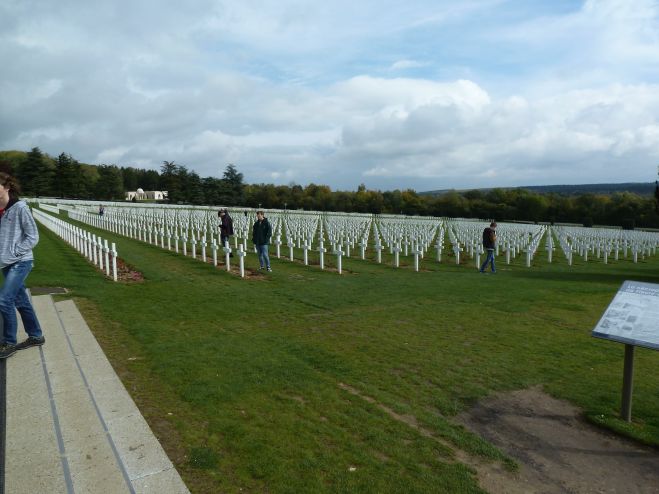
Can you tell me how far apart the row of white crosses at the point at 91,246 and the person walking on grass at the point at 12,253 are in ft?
20.7

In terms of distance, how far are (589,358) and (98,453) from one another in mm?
6316

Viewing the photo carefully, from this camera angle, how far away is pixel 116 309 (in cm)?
839

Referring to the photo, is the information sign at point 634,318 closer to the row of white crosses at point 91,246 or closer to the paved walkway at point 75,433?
the paved walkway at point 75,433

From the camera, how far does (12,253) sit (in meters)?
5.18

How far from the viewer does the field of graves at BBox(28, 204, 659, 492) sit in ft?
12.0

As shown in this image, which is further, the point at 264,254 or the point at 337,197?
the point at 337,197

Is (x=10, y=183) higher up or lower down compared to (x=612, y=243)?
higher up

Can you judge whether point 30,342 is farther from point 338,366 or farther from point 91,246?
point 91,246

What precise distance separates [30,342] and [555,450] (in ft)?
18.9

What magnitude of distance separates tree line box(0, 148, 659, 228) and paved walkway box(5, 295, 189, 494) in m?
53.6

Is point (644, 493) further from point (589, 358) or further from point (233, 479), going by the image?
point (589, 358)

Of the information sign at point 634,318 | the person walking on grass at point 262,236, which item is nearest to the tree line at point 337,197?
the person walking on grass at point 262,236

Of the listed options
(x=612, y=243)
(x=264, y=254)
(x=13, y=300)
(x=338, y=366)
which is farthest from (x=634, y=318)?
(x=612, y=243)

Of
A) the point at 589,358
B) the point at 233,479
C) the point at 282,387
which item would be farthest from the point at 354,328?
the point at 233,479
